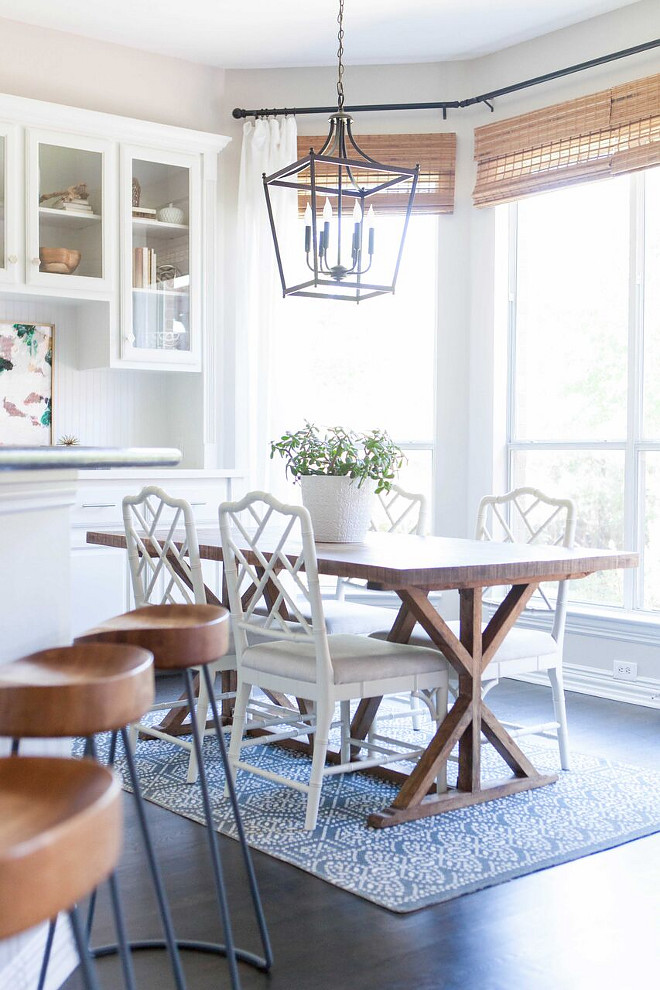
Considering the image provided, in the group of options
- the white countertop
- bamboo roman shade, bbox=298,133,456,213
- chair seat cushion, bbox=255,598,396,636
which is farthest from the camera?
bamboo roman shade, bbox=298,133,456,213

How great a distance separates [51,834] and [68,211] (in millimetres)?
4263

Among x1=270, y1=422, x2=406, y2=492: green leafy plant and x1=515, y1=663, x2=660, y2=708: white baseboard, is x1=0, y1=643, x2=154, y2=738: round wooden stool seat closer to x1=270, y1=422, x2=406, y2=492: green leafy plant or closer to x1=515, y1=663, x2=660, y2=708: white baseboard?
x1=270, y1=422, x2=406, y2=492: green leafy plant

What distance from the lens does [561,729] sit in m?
3.36

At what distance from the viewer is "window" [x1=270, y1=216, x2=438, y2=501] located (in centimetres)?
530

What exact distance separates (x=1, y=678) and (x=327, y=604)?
2.58m

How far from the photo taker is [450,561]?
113 inches

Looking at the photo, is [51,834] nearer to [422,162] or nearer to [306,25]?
[306,25]

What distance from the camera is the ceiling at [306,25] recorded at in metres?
4.46

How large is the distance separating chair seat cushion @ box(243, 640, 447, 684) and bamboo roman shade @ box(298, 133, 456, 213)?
108 inches

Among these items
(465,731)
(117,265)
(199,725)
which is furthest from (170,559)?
(117,265)

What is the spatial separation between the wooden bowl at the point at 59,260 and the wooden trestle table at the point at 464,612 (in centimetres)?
196

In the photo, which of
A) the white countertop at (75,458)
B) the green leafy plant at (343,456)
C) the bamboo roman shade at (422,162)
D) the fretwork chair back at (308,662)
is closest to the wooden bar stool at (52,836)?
the white countertop at (75,458)

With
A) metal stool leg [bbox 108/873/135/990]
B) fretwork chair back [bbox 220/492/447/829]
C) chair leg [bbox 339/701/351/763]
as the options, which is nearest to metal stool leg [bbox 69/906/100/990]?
metal stool leg [bbox 108/873/135/990]

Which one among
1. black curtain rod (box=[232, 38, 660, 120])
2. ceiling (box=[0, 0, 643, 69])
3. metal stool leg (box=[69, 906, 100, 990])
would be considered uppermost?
ceiling (box=[0, 0, 643, 69])
